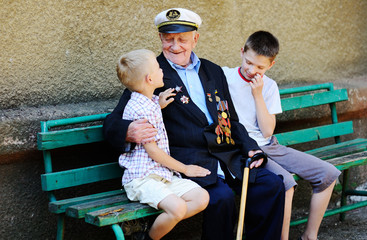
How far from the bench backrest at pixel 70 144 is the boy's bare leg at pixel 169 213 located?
22.5 inches

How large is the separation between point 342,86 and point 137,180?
258cm

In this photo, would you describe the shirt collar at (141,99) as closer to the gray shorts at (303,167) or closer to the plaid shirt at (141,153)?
the plaid shirt at (141,153)

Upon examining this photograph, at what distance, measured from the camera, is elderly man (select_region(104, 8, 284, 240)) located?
3.06 metres

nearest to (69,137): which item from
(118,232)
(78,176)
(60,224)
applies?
(78,176)

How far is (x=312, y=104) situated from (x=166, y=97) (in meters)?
1.49

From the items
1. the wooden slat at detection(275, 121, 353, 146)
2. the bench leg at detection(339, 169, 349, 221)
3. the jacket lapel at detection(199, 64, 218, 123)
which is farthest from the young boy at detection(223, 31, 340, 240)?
the bench leg at detection(339, 169, 349, 221)

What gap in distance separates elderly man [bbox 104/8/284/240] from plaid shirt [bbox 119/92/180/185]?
102 mm

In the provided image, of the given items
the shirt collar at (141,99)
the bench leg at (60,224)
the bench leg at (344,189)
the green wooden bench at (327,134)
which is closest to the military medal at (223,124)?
the shirt collar at (141,99)

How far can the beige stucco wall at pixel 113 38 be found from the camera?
3299 millimetres

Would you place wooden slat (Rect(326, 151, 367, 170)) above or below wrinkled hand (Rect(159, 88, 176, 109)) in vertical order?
below

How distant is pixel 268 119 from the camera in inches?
138

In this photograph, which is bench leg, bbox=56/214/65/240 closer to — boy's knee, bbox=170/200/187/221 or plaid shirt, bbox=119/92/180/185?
plaid shirt, bbox=119/92/180/185

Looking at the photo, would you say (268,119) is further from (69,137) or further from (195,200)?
(69,137)

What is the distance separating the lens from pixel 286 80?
4.64m
